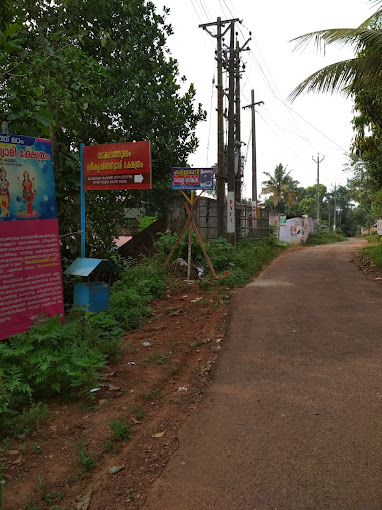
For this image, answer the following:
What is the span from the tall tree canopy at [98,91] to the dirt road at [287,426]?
406 centimetres

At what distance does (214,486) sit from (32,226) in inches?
140

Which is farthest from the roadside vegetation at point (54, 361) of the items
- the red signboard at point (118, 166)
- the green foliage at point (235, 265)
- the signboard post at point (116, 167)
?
the green foliage at point (235, 265)

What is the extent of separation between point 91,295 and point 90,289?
10 centimetres

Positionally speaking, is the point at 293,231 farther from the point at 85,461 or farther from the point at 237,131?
the point at 85,461

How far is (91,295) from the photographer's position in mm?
6617

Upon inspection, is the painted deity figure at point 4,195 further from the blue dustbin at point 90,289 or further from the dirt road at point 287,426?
the dirt road at point 287,426

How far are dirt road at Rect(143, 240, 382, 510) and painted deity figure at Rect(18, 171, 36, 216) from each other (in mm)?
2927

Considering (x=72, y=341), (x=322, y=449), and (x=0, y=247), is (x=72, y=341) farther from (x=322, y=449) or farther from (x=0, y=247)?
(x=322, y=449)

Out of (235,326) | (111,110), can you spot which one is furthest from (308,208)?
(235,326)

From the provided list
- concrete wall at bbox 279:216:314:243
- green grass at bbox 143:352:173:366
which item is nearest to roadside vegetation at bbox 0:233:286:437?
green grass at bbox 143:352:173:366

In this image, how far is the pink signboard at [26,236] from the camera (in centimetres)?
466

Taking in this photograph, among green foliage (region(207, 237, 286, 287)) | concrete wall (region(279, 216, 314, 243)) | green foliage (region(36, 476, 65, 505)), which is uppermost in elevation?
concrete wall (region(279, 216, 314, 243))

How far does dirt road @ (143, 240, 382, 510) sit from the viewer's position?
8.90ft

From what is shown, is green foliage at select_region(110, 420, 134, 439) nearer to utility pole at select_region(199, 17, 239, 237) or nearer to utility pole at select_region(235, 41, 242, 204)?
utility pole at select_region(199, 17, 239, 237)
